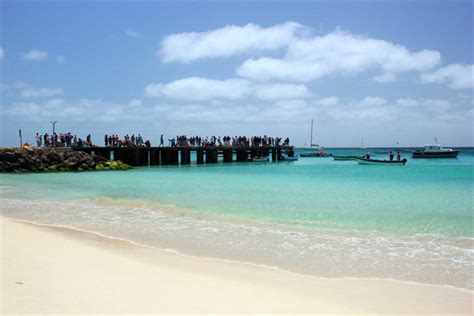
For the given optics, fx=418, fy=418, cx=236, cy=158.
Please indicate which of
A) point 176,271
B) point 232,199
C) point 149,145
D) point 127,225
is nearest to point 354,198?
point 232,199

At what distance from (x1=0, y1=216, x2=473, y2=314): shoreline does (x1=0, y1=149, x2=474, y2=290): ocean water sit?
521mm

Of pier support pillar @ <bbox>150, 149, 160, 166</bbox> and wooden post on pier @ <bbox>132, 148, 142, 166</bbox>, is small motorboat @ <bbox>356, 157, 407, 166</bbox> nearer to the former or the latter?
pier support pillar @ <bbox>150, 149, 160, 166</bbox>

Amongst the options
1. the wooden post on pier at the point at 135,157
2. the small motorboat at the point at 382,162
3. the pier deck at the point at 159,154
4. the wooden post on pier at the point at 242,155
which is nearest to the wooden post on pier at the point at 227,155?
the pier deck at the point at 159,154

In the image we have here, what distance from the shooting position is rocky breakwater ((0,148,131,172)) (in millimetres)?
32875

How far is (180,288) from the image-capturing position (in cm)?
522

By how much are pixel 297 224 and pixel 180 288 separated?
571cm

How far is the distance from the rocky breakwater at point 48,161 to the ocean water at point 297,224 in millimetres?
15772

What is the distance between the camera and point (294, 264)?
6.85m

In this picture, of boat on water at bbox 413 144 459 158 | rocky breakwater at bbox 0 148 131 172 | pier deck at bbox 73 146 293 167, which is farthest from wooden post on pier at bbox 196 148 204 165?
boat on water at bbox 413 144 459 158

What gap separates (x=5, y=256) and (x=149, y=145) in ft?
126

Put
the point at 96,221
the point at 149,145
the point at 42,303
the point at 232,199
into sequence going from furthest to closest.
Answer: the point at 149,145, the point at 232,199, the point at 96,221, the point at 42,303

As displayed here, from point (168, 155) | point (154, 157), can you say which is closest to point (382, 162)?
point (168, 155)

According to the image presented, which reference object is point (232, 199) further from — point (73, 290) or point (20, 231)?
point (73, 290)

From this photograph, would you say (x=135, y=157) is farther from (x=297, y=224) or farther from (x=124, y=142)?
(x=297, y=224)
